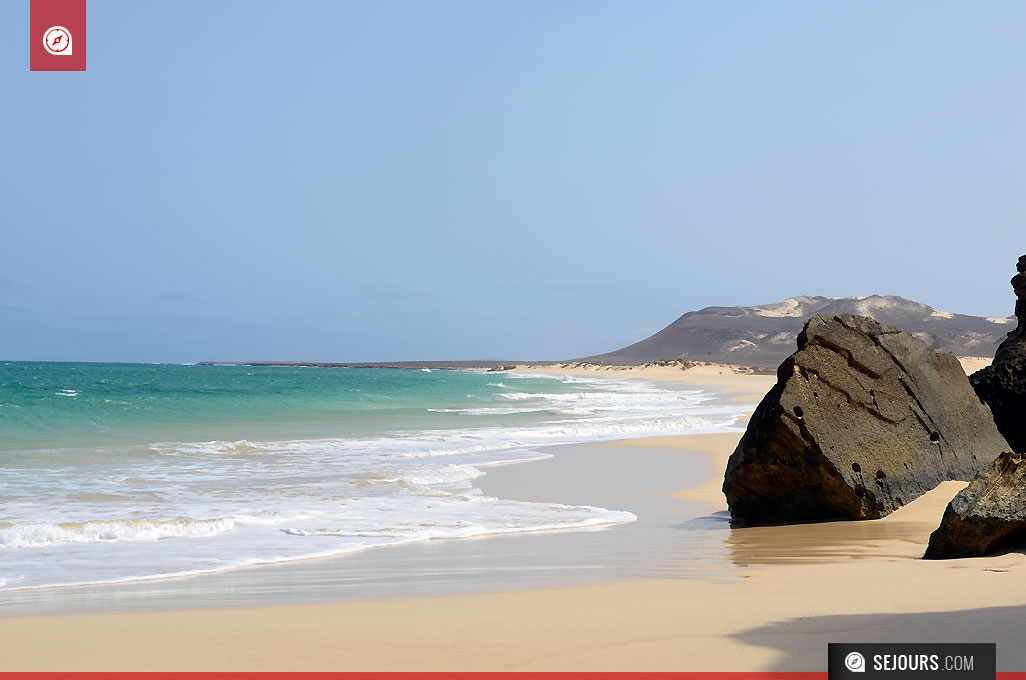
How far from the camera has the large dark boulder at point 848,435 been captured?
23.8 feet

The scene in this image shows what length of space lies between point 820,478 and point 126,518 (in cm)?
618

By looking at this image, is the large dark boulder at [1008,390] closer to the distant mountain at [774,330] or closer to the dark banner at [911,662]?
the dark banner at [911,662]

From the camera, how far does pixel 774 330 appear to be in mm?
136750

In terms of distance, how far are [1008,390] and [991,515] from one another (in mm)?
5420

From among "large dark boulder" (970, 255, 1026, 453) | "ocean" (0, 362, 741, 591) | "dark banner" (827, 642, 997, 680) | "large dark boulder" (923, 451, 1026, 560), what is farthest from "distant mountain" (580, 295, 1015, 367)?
"dark banner" (827, 642, 997, 680)

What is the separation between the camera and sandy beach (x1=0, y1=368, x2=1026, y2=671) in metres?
3.45

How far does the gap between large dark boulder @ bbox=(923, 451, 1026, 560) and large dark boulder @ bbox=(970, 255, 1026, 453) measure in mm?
5013

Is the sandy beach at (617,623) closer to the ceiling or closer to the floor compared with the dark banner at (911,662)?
closer to the floor

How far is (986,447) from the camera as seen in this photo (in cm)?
830

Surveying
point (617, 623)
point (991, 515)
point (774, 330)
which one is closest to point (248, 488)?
point (617, 623)

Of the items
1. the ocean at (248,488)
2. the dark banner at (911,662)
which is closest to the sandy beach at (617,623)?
the dark banner at (911,662)

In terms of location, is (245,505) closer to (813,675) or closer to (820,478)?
(820,478)

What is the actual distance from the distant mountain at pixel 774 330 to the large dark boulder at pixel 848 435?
9833cm

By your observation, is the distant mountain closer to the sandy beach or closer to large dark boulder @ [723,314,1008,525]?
large dark boulder @ [723,314,1008,525]
